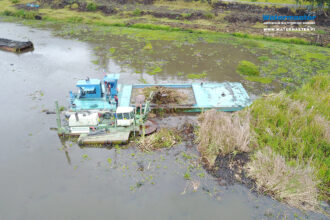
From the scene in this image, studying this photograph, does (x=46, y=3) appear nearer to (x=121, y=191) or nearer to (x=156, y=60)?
(x=156, y=60)

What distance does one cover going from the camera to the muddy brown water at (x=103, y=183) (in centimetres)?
975

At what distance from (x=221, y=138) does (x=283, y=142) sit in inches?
119

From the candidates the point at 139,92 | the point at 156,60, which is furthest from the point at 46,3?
the point at 139,92

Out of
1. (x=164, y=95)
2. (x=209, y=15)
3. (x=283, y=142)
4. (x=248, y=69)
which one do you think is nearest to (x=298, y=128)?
(x=283, y=142)

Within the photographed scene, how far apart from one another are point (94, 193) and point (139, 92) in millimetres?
8095

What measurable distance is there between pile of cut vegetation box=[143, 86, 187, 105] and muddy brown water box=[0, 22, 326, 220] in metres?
1.34

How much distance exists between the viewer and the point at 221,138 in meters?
12.0

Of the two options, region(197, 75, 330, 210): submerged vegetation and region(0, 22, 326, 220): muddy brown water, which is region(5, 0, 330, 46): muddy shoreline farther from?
region(0, 22, 326, 220): muddy brown water

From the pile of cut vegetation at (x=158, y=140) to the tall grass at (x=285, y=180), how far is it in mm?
Answer: 4108

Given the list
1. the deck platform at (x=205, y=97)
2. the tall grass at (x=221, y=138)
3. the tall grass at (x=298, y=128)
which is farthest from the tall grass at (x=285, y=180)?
the deck platform at (x=205, y=97)

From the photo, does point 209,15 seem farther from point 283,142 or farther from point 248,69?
point 283,142

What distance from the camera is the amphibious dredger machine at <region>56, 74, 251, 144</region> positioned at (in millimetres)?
12898

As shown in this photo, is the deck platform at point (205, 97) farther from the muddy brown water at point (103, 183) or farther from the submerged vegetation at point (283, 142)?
the submerged vegetation at point (283, 142)

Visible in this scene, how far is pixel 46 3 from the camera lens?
A: 43125mm
